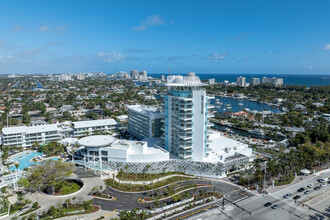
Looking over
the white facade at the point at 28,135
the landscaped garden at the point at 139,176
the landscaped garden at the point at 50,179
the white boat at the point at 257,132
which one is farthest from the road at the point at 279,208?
the white facade at the point at 28,135

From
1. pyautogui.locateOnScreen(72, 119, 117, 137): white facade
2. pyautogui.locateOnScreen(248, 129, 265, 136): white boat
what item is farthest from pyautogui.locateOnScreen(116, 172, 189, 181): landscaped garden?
pyautogui.locateOnScreen(248, 129, 265, 136): white boat

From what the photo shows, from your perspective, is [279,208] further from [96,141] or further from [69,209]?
[96,141]

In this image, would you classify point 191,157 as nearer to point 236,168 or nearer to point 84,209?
point 236,168

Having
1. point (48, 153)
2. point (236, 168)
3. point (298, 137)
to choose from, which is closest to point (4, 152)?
point (48, 153)

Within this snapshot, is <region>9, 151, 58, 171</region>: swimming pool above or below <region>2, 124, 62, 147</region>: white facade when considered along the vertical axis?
below

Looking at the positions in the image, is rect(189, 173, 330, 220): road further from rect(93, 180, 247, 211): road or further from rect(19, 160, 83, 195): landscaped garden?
rect(19, 160, 83, 195): landscaped garden
